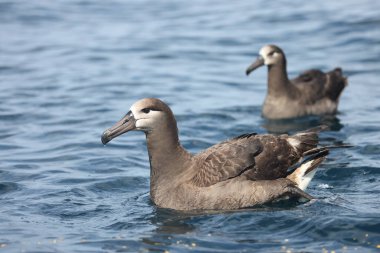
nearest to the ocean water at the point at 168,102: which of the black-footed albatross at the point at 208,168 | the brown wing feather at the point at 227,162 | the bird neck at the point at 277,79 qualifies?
the black-footed albatross at the point at 208,168

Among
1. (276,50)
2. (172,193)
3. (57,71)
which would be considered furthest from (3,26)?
(172,193)

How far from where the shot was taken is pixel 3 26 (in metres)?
25.5

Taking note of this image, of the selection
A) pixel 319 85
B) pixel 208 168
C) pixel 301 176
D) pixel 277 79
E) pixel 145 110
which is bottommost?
pixel 301 176

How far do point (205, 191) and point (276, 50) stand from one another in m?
6.84

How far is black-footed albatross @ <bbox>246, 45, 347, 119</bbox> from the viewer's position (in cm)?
1591

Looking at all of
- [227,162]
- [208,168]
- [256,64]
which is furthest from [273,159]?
[256,64]

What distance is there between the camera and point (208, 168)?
10.1 m

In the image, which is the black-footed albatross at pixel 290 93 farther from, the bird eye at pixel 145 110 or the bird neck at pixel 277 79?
the bird eye at pixel 145 110

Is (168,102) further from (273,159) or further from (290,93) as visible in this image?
(273,159)

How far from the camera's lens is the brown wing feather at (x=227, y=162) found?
10055 millimetres

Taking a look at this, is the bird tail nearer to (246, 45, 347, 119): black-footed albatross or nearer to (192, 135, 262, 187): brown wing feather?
→ (192, 135, 262, 187): brown wing feather

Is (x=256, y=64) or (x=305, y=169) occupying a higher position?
(x=256, y=64)

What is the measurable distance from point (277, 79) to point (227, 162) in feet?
21.0

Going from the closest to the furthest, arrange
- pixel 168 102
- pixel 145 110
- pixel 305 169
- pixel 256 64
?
1. pixel 145 110
2. pixel 305 169
3. pixel 256 64
4. pixel 168 102
